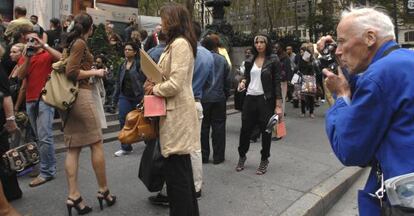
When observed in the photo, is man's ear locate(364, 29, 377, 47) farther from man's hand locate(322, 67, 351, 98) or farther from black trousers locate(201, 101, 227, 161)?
A: black trousers locate(201, 101, 227, 161)

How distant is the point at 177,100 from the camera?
363 centimetres

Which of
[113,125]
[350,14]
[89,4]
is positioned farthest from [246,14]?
[350,14]

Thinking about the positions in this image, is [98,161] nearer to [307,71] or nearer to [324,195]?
[324,195]

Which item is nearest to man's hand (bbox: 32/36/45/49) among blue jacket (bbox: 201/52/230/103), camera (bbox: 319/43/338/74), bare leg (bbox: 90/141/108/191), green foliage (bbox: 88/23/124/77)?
bare leg (bbox: 90/141/108/191)

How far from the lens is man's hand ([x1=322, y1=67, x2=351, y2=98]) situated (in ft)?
7.34

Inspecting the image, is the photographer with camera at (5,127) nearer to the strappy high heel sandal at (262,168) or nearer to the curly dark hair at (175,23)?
the curly dark hair at (175,23)

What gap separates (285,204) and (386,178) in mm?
3063

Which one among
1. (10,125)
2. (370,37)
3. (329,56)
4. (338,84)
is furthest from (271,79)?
(370,37)

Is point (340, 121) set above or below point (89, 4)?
below

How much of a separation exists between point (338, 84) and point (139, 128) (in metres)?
2.00

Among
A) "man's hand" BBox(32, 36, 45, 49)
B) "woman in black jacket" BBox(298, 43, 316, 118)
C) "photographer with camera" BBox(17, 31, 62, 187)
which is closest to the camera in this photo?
"man's hand" BBox(32, 36, 45, 49)

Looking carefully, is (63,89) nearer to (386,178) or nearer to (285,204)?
(285,204)

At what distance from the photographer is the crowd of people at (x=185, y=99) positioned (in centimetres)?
201

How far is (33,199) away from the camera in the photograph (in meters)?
4.96
